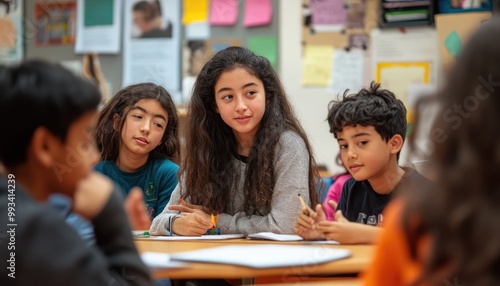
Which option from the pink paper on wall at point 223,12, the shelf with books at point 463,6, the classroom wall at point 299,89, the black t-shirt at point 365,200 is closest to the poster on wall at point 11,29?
the pink paper on wall at point 223,12

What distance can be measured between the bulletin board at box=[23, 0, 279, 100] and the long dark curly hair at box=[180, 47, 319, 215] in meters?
1.43

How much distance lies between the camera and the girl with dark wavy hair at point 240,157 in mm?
2215

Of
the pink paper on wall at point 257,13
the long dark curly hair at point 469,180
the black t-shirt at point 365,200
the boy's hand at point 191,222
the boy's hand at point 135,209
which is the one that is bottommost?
the boy's hand at point 191,222

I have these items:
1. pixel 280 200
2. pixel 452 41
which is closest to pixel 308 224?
pixel 280 200

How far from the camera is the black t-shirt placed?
2188 mm

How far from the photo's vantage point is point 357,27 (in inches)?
147

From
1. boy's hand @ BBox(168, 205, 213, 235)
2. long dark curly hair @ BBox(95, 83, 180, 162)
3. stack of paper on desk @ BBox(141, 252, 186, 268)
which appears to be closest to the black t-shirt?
boy's hand @ BBox(168, 205, 213, 235)

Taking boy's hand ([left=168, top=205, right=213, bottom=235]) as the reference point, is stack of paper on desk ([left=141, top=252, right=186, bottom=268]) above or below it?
above

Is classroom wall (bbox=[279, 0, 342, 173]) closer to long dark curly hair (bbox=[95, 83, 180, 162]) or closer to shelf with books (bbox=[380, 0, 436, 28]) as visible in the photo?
shelf with books (bbox=[380, 0, 436, 28])

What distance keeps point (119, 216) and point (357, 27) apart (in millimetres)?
Answer: 2804

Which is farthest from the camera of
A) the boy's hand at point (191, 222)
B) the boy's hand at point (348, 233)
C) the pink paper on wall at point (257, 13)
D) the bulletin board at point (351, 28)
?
the pink paper on wall at point (257, 13)

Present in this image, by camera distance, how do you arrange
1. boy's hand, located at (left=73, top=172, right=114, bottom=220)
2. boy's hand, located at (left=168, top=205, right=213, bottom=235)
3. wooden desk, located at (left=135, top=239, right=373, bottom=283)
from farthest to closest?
boy's hand, located at (left=168, top=205, right=213, bottom=235)
wooden desk, located at (left=135, top=239, right=373, bottom=283)
boy's hand, located at (left=73, top=172, right=114, bottom=220)

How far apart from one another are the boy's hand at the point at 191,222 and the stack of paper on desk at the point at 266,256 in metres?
0.53

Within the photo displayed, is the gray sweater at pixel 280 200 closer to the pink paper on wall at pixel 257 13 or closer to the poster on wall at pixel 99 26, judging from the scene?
the pink paper on wall at pixel 257 13
